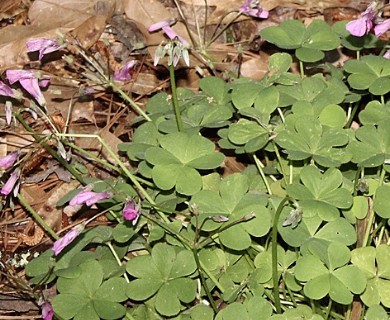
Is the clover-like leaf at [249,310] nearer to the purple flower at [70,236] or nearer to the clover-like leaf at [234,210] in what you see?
the clover-like leaf at [234,210]

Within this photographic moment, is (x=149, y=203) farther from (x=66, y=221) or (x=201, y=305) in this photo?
(x=66, y=221)

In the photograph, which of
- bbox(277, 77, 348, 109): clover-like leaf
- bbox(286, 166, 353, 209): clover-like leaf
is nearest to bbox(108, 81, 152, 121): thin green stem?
bbox(277, 77, 348, 109): clover-like leaf

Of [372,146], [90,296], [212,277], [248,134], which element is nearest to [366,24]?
[372,146]

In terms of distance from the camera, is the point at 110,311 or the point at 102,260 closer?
the point at 110,311

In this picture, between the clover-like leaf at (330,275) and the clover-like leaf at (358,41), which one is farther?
the clover-like leaf at (358,41)

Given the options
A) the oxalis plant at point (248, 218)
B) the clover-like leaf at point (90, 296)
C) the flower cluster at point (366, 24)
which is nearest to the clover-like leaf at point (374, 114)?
the oxalis plant at point (248, 218)

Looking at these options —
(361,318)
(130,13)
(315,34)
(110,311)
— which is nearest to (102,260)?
(110,311)
